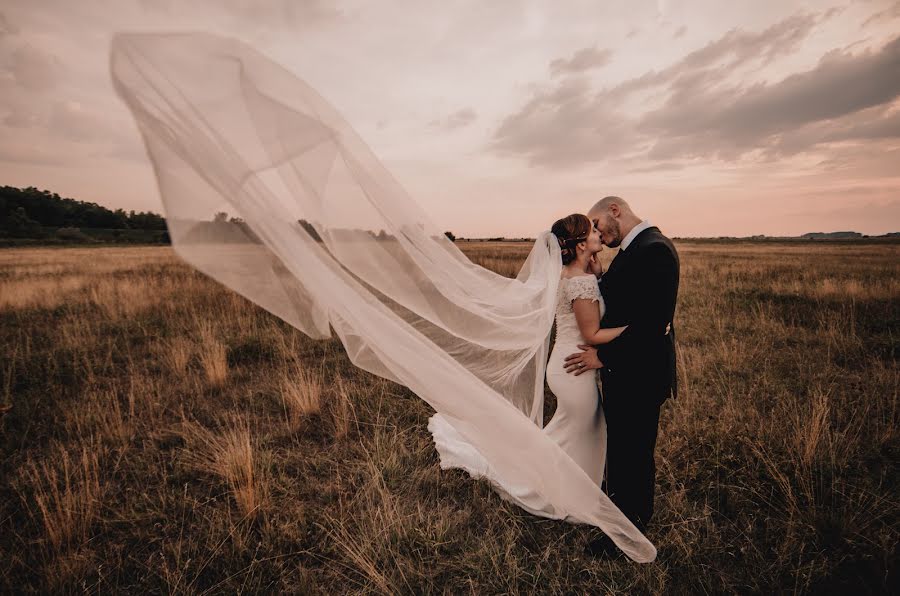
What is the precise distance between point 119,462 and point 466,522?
341 centimetres

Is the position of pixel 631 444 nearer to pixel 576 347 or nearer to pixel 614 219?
pixel 576 347

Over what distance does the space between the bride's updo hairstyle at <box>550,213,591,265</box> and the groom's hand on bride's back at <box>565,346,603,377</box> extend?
2.39 ft

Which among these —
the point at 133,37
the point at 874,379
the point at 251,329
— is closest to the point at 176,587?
the point at 133,37

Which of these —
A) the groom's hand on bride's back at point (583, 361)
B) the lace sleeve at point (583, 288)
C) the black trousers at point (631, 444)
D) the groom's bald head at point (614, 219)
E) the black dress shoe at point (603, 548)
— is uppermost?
the groom's bald head at point (614, 219)

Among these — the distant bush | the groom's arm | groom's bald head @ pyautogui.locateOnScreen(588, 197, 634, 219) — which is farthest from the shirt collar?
the distant bush

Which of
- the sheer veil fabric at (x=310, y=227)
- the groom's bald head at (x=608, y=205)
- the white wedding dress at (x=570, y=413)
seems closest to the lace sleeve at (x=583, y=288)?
the white wedding dress at (x=570, y=413)

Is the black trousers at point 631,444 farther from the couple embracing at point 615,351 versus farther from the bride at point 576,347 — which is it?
the bride at point 576,347

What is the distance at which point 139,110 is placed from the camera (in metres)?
Answer: 2.02

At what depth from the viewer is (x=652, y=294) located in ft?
8.15

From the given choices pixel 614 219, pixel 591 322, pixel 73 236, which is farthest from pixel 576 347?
pixel 73 236

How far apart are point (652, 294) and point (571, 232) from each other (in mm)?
774

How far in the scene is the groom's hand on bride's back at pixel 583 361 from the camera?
9.16 ft

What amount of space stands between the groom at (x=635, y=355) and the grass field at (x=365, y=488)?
0.54 m

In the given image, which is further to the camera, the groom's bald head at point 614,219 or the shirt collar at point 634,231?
the groom's bald head at point 614,219
